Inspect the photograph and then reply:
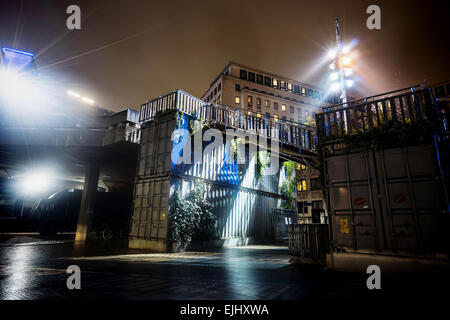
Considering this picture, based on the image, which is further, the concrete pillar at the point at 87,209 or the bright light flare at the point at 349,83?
the concrete pillar at the point at 87,209

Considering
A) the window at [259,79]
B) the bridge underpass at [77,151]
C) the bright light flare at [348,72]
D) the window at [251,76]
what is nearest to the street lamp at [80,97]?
the bridge underpass at [77,151]

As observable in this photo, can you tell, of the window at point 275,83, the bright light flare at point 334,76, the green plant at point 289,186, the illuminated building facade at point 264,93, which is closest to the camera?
the bright light flare at point 334,76

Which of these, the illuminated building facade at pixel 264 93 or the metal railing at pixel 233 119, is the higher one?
the illuminated building facade at pixel 264 93

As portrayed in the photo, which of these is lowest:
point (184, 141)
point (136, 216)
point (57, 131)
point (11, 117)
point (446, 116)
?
point (136, 216)

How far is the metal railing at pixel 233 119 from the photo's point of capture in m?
13.1

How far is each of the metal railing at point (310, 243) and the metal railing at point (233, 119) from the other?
8.21 m

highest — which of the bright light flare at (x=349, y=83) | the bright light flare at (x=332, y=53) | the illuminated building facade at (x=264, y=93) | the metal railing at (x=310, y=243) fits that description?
the illuminated building facade at (x=264, y=93)

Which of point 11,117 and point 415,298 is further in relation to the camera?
point 11,117

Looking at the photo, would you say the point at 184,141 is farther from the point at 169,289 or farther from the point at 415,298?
the point at 415,298

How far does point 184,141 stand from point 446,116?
1068 centimetres

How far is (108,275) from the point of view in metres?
5.65

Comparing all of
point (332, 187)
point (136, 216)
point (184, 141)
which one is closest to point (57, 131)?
point (136, 216)

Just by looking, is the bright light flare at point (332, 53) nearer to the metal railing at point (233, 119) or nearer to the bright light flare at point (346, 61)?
the bright light flare at point (346, 61)

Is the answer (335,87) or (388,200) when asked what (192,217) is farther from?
(335,87)
